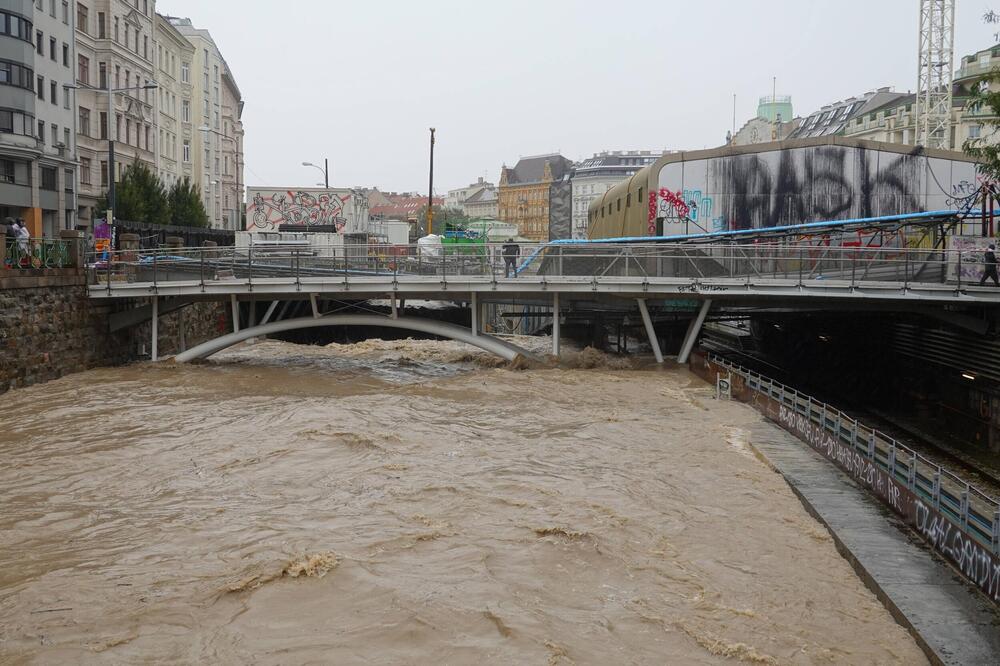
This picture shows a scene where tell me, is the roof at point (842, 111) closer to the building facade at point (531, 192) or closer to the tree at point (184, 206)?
the tree at point (184, 206)

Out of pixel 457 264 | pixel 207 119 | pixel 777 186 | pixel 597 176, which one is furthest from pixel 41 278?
pixel 597 176

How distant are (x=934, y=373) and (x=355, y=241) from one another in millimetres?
29216

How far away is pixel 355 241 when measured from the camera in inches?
2013

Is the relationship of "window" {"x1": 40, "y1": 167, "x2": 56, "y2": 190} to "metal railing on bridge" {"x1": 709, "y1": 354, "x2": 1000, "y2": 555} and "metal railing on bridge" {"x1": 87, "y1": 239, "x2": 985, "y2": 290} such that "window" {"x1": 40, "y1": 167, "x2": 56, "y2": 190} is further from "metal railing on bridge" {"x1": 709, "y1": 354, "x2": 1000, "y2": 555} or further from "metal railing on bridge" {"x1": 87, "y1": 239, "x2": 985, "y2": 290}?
"metal railing on bridge" {"x1": 709, "y1": 354, "x2": 1000, "y2": 555}

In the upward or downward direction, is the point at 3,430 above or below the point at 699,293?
below

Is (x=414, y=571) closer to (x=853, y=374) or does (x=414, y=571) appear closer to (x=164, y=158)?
(x=853, y=374)

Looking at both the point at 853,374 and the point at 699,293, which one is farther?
the point at 853,374

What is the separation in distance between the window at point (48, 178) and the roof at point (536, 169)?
114m

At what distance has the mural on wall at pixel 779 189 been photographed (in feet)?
131

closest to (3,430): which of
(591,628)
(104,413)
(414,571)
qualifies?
(104,413)

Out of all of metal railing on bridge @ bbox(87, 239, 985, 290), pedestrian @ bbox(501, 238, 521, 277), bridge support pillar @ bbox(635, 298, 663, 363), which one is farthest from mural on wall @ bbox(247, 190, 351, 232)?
bridge support pillar @ bbox(635, 298, 663, 363)

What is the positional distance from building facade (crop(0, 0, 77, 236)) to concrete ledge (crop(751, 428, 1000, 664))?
1389 inches

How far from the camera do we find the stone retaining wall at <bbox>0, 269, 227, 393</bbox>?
26297 millimetres

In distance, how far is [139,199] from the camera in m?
51.2
